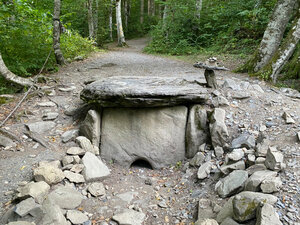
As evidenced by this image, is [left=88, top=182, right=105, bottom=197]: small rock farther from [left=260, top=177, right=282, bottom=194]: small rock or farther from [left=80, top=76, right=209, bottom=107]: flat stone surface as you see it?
[left=260, top=177, right=282, bottom=194]: small rock

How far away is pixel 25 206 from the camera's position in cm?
314

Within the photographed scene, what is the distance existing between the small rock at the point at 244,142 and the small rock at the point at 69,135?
3.36 meters

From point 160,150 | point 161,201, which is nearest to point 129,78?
point 160,150

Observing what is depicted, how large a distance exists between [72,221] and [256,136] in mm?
3577

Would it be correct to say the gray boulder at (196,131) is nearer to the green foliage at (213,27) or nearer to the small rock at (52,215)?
the small rock at (52,215)

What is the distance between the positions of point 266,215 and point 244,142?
1901 mm

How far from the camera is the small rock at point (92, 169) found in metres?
4.34

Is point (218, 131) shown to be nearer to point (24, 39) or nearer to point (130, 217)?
point (130, 217)

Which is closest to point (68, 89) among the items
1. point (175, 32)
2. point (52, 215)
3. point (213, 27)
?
point (52, 215)

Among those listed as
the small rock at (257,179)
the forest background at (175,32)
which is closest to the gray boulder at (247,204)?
the small rock at (257,179)

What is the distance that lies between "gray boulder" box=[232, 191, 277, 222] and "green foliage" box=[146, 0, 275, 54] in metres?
8.62

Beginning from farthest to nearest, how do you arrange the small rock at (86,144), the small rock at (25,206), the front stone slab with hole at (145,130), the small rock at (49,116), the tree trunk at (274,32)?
the tree trunk at (274,32) → the small rock at (49,116) → the front stone slab with hole at (145,130) → the small rock at (86,144) → the small rock at (25,206)

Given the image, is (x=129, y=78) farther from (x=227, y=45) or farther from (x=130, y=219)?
(x=227, y=45)

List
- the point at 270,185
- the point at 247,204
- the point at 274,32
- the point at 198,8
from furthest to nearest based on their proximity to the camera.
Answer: the point at 198,8 → the point at 274,32 → the point at 270,185 → the point at 247,204
